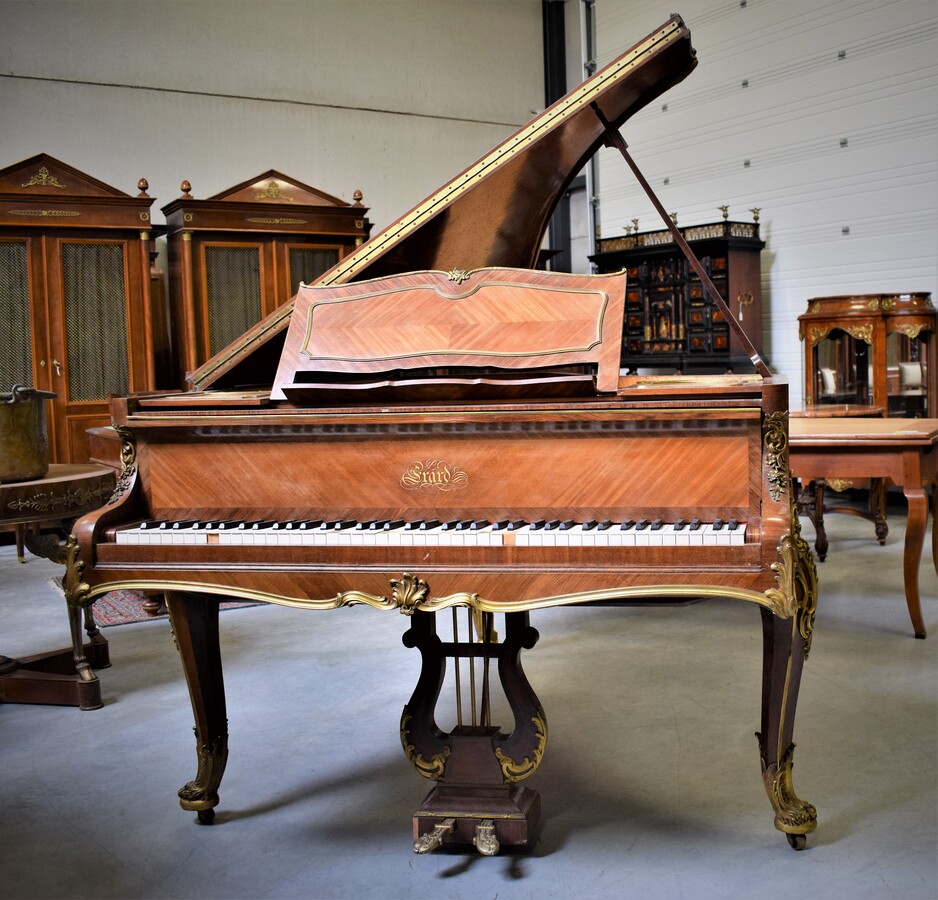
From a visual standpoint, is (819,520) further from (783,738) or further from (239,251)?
(239,251)

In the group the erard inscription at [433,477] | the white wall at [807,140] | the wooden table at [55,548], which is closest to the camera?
the erard inscription at [433,477]

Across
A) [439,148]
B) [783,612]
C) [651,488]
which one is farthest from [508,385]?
[439,148]

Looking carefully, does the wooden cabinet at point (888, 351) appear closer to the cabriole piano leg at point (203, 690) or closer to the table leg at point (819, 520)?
the table leg at point (819, 520)

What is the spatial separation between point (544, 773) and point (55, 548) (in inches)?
76.7

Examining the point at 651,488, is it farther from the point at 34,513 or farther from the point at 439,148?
the point at 439,148

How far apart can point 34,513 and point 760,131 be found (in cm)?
771

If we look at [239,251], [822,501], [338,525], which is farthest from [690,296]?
[338,525]

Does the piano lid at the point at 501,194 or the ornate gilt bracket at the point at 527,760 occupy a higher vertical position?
the piano lid at the point at 501,194

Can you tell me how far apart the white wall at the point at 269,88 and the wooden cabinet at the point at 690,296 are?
2663mm

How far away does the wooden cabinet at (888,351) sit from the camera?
7449 mm

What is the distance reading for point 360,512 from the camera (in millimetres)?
2336

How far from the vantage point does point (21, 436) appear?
3.27m

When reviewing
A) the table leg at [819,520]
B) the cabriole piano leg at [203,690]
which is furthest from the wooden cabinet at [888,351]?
the cabriole piano leg at [203,690]

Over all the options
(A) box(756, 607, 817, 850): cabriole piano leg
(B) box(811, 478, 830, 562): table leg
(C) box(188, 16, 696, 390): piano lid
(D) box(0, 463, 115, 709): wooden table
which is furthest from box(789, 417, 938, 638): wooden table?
(D) box(0, 463, 115, 709): wooden table
